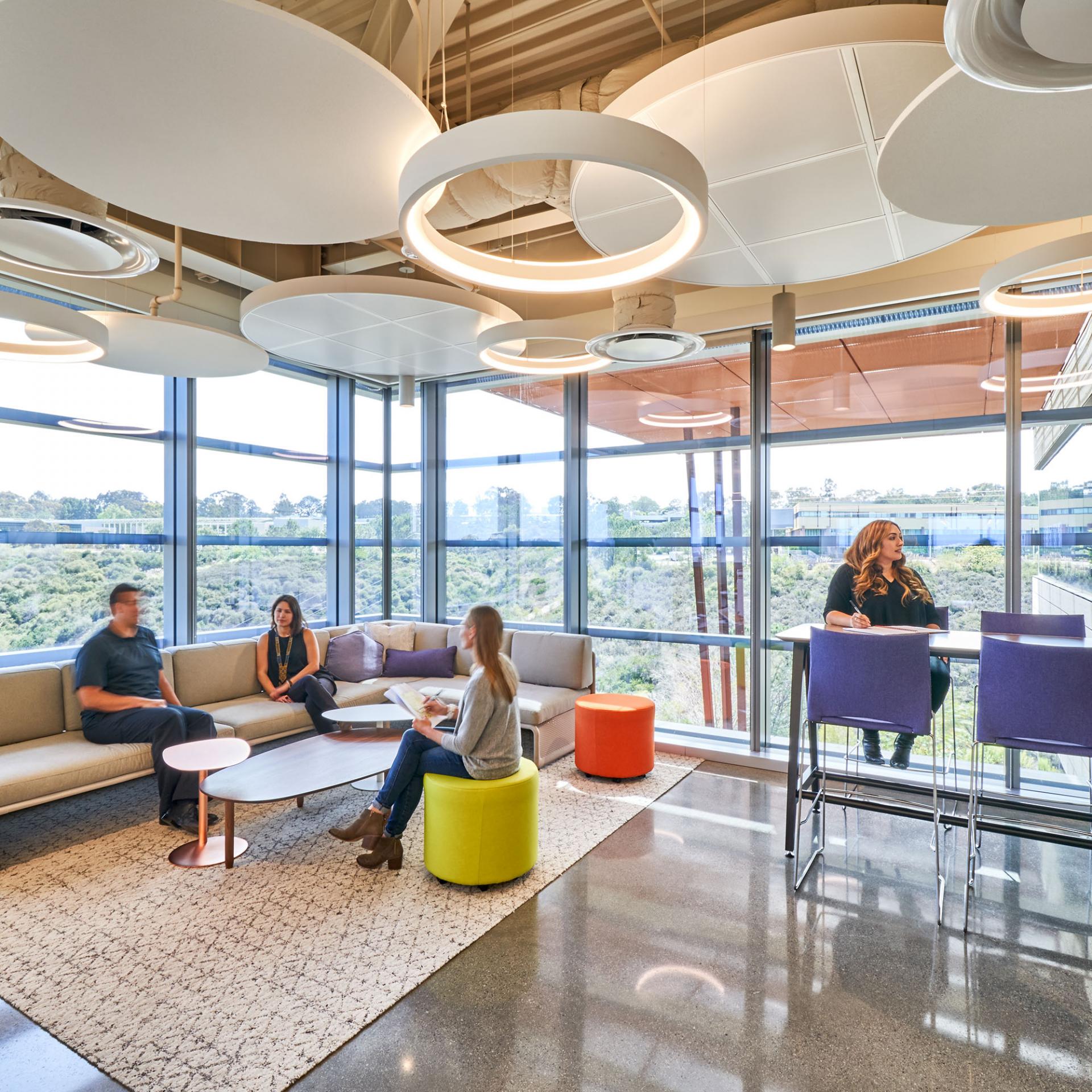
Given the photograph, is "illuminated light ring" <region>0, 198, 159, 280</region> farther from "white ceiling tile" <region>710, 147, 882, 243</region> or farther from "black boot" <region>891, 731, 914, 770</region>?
"black boot" <region>891, 731, 914, 770</region>

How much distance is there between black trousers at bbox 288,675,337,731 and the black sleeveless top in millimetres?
161

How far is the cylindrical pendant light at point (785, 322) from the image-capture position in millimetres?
4324

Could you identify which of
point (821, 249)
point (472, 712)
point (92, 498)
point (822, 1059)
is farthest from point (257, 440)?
point (822, 1059)

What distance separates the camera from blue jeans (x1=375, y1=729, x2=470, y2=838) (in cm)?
360

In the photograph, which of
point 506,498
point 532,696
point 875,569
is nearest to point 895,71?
point 875,569

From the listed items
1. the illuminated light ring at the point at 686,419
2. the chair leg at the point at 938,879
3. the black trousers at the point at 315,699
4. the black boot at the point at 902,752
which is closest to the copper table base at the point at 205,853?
the black trousers at the point at 315,699

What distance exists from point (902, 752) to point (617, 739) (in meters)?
1.87

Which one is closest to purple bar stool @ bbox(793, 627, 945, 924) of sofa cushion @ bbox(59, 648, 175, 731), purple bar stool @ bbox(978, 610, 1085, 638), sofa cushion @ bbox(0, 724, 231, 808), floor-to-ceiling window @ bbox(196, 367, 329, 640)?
purple bar stool @ bbox(978, 610, 1085, 638)

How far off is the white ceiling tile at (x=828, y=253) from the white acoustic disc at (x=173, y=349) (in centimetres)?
278

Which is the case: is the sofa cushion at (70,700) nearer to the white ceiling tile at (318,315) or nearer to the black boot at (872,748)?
the white ceiling tile at (318,315)

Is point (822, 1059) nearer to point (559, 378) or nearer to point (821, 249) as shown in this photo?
point (821, 249)

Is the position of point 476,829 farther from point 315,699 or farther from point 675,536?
point 675,536

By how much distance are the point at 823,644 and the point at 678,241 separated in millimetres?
2019

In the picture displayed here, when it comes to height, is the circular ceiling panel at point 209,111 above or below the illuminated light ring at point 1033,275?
above
